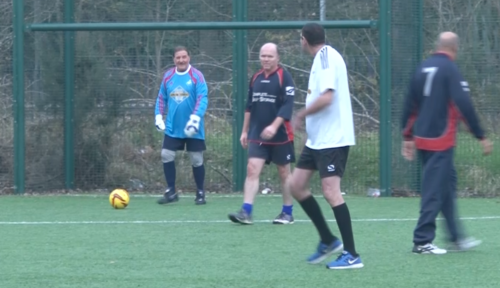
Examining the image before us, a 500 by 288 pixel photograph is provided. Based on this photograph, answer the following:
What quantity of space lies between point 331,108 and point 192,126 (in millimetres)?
4204

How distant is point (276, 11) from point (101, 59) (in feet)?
7.95

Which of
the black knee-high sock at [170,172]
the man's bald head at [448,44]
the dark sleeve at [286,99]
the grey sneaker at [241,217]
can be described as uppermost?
the man's bald head at [448,44]

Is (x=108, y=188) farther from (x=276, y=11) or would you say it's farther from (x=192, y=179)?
(x=276, y=11)

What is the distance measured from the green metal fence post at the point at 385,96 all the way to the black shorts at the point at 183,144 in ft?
7.77

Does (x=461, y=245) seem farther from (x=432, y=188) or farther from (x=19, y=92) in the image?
(x=19, y=92)

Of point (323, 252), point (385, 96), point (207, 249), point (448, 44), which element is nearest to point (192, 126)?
point (385, 96)

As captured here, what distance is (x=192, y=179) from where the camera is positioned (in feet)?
39.8

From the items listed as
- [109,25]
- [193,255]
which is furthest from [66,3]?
[193,255]

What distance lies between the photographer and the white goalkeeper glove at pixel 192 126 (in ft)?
34.7

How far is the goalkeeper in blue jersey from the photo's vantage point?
431 inches

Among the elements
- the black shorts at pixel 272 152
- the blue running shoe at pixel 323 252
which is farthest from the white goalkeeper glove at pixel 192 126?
the blue running shoe at pixel 323 252

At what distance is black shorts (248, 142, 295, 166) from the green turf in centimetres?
66

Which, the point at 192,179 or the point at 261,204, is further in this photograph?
the point at 192,179

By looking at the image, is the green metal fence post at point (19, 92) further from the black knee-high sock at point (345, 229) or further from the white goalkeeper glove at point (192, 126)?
the black knee-high sock at point (345, 229)
